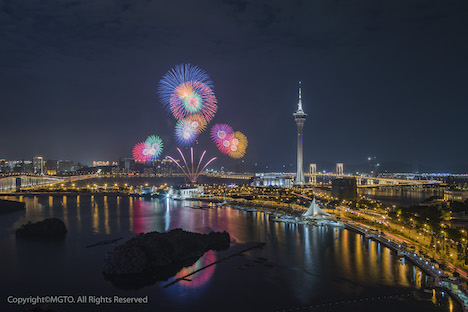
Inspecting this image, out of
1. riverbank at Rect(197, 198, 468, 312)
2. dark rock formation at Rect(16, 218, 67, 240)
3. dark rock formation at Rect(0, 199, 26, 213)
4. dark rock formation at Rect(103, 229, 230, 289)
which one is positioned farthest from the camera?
dark rock formation at Rect(0, 199, 26, 213)

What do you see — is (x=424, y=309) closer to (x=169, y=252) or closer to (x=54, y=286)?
(x=169, y=252)

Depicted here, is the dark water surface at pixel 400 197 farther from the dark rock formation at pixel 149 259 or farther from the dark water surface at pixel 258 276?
the dark rock formation at pixel 149 259

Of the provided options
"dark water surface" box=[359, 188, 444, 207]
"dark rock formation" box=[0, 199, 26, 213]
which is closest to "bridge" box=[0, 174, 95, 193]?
"dark rock formation" box=[0, 199, 26, 213]

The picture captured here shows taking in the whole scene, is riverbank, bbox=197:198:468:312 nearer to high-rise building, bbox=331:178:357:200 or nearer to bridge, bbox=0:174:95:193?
high-rise building, bbox=331:178:357:200

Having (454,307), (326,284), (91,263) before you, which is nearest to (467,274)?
(454,307)

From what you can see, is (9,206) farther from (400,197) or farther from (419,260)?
(400,197)
